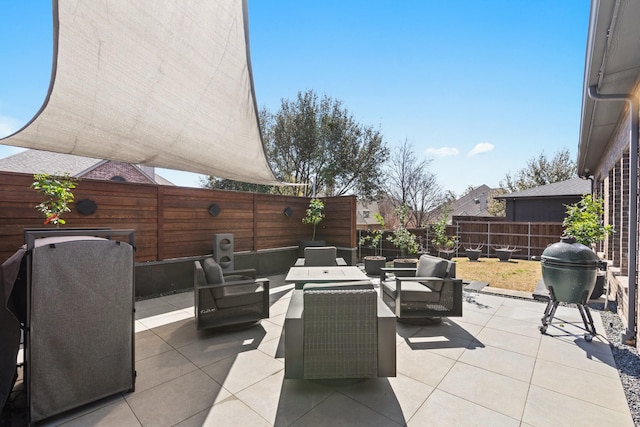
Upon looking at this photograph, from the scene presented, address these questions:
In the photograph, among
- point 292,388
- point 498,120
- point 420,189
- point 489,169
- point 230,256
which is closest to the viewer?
point 292,388

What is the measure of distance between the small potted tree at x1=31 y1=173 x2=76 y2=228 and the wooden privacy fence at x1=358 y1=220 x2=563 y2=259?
7.84 meters

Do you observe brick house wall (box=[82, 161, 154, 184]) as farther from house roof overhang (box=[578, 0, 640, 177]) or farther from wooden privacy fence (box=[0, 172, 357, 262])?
house roof overhang (box=[578, 0, 640, 177])

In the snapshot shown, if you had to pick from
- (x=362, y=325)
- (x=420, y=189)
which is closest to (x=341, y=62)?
(x=362, y=325)

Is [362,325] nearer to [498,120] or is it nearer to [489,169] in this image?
[498,120]

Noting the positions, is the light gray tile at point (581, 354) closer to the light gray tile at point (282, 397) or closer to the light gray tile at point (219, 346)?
the light gray tile at point (282, 397)

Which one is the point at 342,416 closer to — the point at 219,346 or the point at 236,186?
the point at 219,346

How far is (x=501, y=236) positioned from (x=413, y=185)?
663cm

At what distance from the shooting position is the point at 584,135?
5.08 metres

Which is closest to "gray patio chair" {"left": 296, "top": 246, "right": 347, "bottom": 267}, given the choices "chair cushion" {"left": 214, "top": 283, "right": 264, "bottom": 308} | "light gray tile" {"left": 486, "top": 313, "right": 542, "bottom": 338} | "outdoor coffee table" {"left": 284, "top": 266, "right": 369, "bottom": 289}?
"outdoor coffee table" {"left": 284, "top": 266, "right": 369, "bottom": 289}

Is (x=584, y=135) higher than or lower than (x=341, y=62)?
lower

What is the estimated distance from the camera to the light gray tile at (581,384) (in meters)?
2.27

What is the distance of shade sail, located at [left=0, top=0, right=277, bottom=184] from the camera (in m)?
2.29

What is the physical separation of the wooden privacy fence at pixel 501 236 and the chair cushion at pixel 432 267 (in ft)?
18.0

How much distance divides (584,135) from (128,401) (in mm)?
7466
